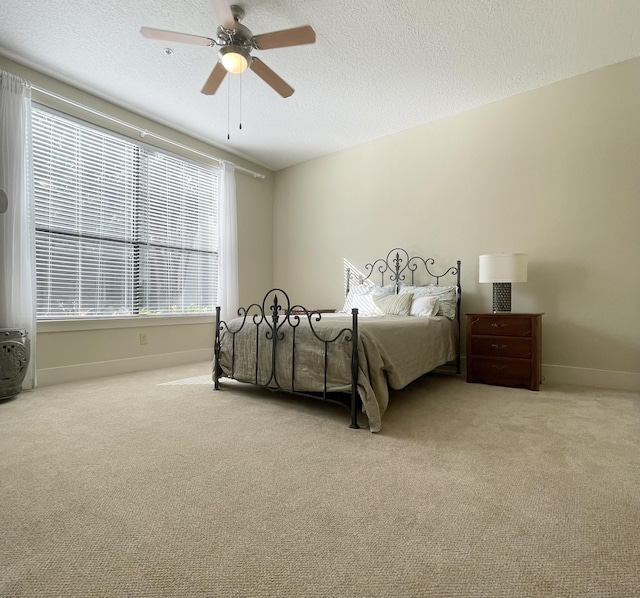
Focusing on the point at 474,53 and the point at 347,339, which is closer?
the point at 347,339

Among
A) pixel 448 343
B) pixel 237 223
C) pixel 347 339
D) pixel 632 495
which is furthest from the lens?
pixel 237 223

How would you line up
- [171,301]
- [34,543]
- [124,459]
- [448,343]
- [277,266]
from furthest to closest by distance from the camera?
[277,266] → [171,301] → [448,343] → [124,459] → [34,543]

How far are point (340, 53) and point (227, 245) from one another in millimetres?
2599

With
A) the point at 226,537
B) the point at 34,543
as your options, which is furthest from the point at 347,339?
the point at 34,543

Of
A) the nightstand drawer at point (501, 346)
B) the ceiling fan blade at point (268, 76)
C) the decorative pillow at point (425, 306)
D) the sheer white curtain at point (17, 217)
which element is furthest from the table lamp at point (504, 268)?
the sheer white curtain at point (17, 217)

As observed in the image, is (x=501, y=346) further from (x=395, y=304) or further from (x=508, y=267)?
(x=395, y=304)

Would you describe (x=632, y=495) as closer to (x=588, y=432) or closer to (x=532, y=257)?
(x=588, y=432)

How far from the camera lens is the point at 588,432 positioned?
207 centimetres

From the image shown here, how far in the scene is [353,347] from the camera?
2.15 metres

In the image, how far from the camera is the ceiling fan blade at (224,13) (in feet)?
6.99

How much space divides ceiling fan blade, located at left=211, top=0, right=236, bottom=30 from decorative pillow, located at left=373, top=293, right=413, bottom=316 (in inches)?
99.8

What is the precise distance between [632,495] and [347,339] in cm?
139

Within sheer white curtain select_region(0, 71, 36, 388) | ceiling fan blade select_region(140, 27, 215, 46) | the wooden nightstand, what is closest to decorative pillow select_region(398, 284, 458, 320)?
the wooden nightstand

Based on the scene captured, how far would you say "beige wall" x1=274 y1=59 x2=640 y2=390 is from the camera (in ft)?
10.2
